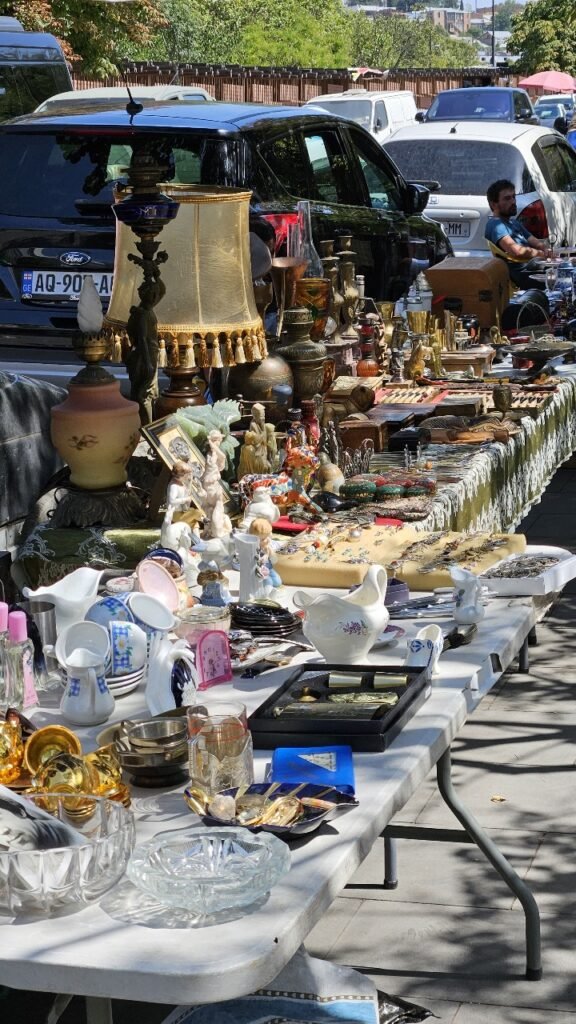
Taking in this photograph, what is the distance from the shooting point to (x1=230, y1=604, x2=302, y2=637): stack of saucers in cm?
317

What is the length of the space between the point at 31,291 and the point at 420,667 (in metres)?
3.80

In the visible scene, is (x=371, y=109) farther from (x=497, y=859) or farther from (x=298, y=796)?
(x=298, y=796)

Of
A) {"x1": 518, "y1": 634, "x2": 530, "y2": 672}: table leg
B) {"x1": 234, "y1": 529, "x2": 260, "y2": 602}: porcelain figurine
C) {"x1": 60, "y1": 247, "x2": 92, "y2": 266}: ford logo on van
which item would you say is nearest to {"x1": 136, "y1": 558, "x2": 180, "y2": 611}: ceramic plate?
{"x1": 234, "y1": 529, "x2": 260, "y2": 602}: porcelain figurine

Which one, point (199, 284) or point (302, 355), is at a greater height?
point (199, 284)

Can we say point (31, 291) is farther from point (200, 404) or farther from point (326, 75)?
point (326, 75)

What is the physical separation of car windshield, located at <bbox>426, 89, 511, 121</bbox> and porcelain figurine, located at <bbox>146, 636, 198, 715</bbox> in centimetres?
1864

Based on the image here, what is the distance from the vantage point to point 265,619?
3189mm

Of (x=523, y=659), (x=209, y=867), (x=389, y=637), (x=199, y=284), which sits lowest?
(x=523, y=659)

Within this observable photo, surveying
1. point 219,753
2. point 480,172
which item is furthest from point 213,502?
point 480,172

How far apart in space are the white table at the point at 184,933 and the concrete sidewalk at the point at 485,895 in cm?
99

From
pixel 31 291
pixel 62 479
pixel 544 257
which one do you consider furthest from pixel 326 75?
pixel 62 479

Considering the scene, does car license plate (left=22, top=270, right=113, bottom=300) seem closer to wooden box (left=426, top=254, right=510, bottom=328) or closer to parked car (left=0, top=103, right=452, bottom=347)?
parked car (left=0, top=103, right=452, bottom=347)

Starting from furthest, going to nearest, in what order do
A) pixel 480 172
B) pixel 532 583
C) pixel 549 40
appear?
pixel 549 40, pixel 480 172, pixel 532 583

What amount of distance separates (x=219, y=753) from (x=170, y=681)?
0.38 meters
